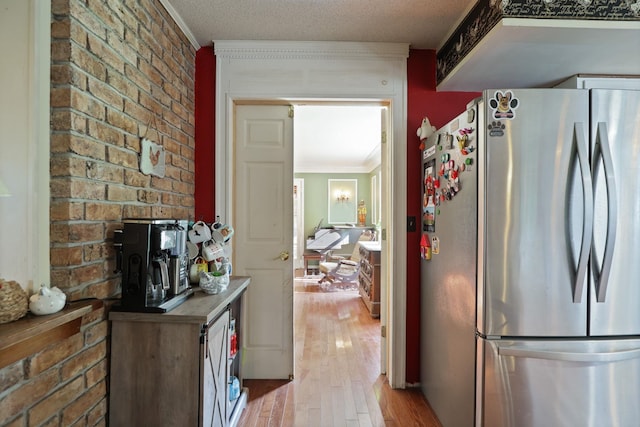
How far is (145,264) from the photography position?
4.30 ft

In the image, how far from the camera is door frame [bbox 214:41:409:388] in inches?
87.9

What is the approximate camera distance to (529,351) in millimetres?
1384

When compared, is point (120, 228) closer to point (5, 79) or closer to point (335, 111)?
point (5, 79)

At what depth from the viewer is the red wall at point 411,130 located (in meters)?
2.28

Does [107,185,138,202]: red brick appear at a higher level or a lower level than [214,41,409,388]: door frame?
lower

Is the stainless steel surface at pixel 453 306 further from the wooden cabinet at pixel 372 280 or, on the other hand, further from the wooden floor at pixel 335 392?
the wooden cabinet at pixel 372 280

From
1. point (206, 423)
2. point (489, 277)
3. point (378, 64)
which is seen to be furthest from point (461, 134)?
point (206, 423)

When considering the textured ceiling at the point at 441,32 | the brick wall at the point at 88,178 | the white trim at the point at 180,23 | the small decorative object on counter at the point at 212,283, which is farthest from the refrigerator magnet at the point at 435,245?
the white trim at the point at 180,23

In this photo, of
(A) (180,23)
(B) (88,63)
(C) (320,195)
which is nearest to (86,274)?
(B) (88,63)

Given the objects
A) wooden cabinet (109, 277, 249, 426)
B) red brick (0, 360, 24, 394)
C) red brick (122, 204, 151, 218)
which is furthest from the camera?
red brick (122, 204, 151, 218)

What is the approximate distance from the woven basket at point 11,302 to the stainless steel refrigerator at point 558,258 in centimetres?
178

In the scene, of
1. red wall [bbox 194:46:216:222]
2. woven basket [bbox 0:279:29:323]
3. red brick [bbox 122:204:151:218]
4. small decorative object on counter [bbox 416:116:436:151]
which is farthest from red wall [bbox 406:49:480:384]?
woven basket [bbox 0:279:29:323]

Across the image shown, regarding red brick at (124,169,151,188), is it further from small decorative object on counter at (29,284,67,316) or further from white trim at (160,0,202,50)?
white trim at (160,0,202,50)

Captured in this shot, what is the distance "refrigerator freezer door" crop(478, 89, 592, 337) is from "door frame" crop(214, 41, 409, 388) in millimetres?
859
